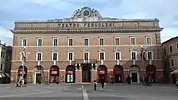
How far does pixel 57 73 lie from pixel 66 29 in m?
10.4

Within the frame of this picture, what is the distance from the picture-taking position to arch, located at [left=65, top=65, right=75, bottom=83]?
6231 cm

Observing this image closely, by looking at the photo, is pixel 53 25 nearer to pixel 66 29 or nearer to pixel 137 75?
pixel 66 29

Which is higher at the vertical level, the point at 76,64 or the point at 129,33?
the point at 129,33

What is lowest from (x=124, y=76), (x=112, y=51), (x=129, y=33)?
(x=124, y=76)

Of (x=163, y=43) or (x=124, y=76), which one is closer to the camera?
(x=124, y=76)

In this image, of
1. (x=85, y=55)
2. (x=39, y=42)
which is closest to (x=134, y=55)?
(x=85, y=55)

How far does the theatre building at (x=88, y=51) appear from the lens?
6166 centimetres

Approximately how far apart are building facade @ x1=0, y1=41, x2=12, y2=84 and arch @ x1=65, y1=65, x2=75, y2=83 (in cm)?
1618

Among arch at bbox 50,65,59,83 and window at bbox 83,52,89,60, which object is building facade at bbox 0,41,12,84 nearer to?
arch at bbox 50,65,59,83

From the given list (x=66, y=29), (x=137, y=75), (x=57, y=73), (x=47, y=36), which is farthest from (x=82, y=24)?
(x=137, y=75)

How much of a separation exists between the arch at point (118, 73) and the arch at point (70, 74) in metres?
9.42

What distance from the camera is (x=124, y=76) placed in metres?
61.4

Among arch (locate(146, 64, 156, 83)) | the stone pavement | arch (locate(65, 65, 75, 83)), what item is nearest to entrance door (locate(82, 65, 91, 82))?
arch (locate(65, 65, 75, 83))

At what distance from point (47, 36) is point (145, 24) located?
2322 centimetres
